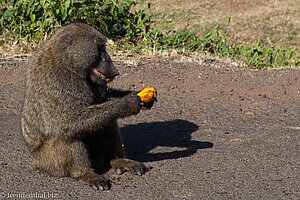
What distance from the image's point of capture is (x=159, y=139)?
520 centimetres

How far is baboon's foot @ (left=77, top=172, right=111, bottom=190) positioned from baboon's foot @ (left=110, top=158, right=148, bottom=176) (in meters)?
0.26

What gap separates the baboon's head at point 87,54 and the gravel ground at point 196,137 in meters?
1.05

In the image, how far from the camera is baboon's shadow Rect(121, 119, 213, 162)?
471 centimetres

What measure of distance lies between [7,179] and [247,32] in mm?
10825

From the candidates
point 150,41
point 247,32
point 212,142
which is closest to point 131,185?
point 212,142

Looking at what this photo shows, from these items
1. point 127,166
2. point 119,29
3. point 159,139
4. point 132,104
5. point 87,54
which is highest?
point 87,54

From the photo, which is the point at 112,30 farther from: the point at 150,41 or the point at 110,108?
the point at 110,108

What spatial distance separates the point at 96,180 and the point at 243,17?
12.0 m

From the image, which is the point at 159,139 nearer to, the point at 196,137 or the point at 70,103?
the point at 196,137

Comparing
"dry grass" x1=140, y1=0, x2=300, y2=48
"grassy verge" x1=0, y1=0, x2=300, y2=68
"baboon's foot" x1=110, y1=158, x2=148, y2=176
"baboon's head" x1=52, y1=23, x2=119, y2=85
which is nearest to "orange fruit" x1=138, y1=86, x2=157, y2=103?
"baboon's head" x1=52, y1=23, x2=119, y2=85

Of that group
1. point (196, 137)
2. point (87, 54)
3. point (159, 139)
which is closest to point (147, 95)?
point (87, 54)

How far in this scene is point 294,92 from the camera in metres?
6.98

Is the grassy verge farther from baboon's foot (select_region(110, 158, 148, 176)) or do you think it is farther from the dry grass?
baboon's foot (select_region(110, 158, 148, 176))

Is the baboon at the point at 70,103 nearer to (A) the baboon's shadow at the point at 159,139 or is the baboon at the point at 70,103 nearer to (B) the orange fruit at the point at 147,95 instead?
(B) the orange fruit at the point at 147,95
